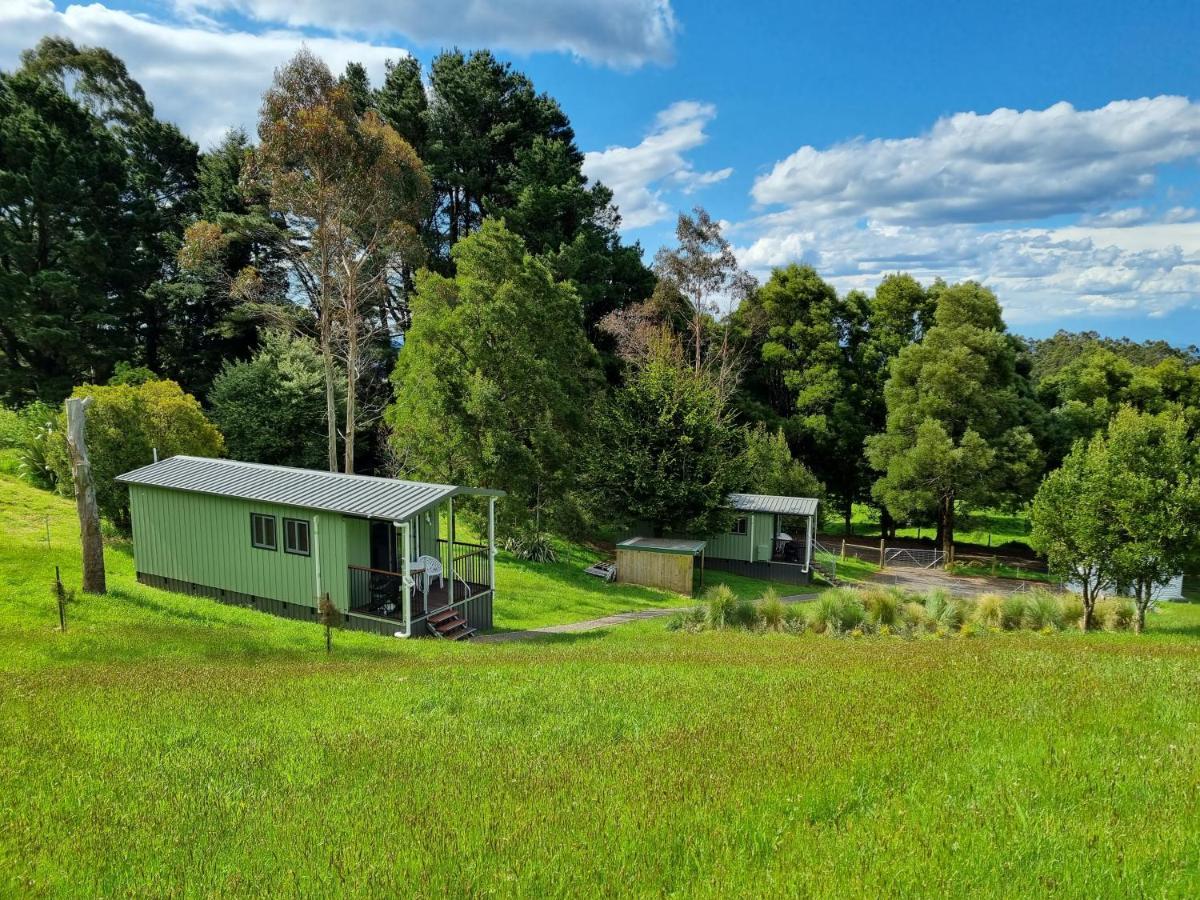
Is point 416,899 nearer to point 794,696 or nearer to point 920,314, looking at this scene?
point 794,696

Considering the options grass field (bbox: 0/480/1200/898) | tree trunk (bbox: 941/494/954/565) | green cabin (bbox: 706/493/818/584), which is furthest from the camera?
tree trunk (bbox: 941/494/954/565)

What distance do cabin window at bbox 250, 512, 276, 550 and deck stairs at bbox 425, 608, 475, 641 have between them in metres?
4.33

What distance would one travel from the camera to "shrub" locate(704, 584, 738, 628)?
58.2ft

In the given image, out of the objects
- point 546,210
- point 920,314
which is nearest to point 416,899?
point 546,210

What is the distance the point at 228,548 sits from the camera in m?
17.6

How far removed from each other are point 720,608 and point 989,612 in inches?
283

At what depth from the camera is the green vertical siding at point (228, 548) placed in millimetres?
16359

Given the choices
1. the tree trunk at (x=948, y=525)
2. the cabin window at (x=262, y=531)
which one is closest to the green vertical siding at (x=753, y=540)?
the tree trunk at (x=948, y=525)

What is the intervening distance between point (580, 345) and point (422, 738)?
2436cm

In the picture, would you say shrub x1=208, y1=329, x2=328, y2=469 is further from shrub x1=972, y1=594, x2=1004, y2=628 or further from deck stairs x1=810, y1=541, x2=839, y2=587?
shrub x1=972, y1=594, x2=1004, y2=628

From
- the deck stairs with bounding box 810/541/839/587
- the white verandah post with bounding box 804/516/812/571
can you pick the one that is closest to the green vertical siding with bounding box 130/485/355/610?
the white verandah post with bounding box 804/516/812/571

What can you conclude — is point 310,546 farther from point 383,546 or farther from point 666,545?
point 666,545

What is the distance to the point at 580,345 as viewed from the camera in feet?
97.7

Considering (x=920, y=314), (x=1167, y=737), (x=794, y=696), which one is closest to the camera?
(x=1167, y=737)
